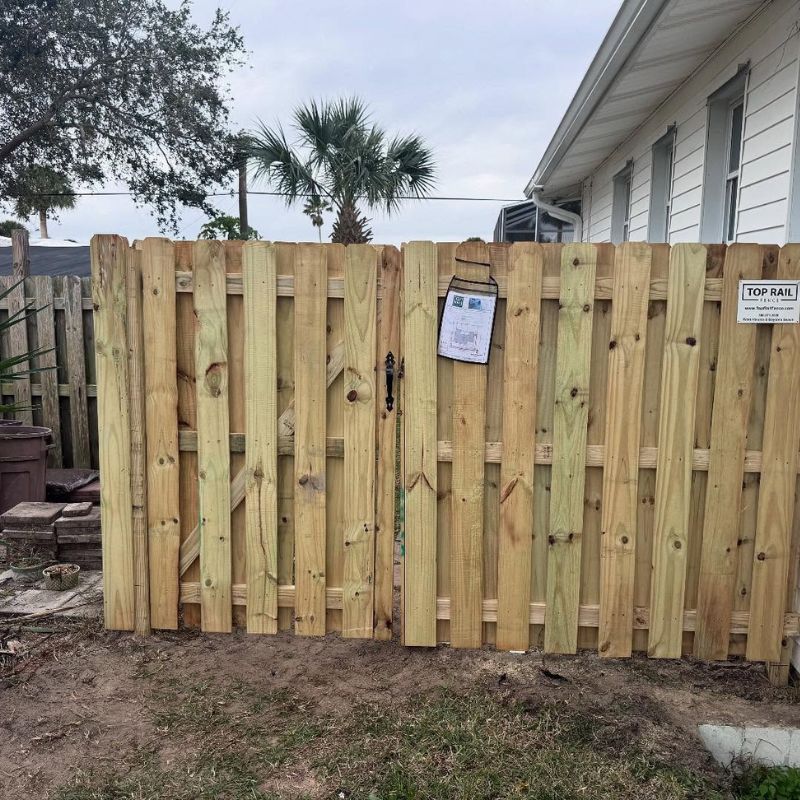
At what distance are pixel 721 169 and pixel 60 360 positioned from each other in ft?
19.3

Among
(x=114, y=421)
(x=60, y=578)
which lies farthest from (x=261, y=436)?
(x=60, y=578)

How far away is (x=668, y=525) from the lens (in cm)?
265

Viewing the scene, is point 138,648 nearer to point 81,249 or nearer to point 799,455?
point 799,455

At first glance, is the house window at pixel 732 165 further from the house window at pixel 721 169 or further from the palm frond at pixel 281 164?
the palm frond at pixel 281 164

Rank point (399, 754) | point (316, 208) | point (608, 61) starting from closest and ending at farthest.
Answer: point (399, 754)
point (608, 61)
point (316, 208)

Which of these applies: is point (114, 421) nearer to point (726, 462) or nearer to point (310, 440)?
point (310, 440)

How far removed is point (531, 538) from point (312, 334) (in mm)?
1240

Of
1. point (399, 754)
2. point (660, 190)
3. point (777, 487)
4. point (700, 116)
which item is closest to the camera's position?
point (399, 754)

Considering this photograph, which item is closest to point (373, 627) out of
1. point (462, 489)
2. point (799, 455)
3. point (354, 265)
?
point (462, 489)

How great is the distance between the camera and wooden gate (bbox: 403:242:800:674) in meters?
2.54

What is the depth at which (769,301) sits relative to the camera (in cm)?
249

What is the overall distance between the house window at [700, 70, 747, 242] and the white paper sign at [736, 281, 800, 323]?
8.36 ft

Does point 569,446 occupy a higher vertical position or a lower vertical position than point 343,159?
lower

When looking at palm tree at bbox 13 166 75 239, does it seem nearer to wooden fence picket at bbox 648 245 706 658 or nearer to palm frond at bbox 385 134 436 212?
palm frond at bbox 385 134 436 212
